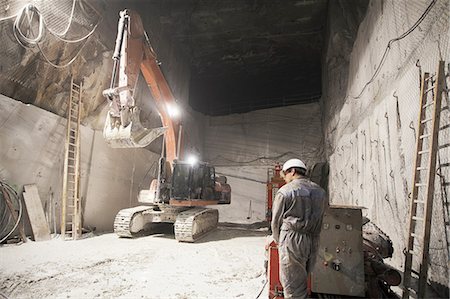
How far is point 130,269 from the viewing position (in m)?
4.40

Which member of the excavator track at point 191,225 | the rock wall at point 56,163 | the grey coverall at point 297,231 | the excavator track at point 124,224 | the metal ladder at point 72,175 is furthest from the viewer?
the metal ladder at point 72,175

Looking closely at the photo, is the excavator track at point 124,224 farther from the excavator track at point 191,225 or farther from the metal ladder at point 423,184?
the metal ladder at point 423,184

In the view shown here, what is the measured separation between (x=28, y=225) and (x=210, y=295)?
518cm

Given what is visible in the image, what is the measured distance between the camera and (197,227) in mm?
6922

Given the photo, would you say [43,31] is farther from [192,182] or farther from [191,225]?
[191,225]

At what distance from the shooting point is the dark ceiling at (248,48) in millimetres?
11734

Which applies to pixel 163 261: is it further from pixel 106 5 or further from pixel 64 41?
pixel 106 5

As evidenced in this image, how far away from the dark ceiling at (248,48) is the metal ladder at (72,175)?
15.8 ft

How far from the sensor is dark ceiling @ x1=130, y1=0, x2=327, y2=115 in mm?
11734

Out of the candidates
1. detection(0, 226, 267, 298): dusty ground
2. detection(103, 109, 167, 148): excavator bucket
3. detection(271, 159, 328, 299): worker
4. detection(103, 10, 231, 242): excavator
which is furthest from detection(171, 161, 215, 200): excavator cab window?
detection(271, 159, 328, 299): worker

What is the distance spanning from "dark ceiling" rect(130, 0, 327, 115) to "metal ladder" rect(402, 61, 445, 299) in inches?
364

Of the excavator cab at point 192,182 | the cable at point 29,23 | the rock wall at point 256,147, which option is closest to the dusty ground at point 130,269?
the excavator cab at point 192,182

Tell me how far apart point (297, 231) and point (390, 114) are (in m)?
3.29

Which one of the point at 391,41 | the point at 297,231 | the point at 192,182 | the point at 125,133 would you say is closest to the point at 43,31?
the point at 125,133
